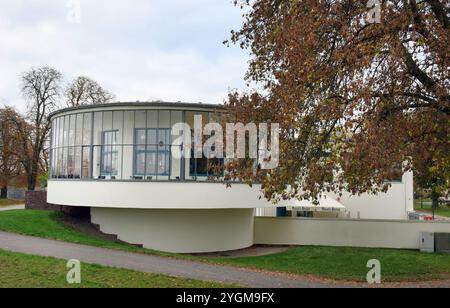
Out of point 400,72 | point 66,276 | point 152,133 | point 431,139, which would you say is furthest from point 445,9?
point 152,133

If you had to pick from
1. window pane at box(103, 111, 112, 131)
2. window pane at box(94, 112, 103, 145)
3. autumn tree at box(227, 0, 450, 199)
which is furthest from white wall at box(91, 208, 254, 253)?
autumn tree at box(227, 0, 450, 199)

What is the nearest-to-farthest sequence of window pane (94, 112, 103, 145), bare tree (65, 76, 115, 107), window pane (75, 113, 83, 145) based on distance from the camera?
window pane (75, 113, 83, 145), window pane (94, 112, 103, 145), bare tree (65, 76, 115, 107)

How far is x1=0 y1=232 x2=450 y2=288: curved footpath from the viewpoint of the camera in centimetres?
1307

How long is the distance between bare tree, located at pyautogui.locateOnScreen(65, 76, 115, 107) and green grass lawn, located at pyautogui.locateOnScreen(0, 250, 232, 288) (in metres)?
35.0

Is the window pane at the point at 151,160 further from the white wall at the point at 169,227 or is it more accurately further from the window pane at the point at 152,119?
the white wall at the point at 169,227

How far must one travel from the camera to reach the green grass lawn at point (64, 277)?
10.6 meters

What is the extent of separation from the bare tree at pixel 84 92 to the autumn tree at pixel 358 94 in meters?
36.9

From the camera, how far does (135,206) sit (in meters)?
19.6

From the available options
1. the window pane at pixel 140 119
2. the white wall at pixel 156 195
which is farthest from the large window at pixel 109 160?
the window pane at pixel 140 119

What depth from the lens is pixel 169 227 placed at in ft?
70.1

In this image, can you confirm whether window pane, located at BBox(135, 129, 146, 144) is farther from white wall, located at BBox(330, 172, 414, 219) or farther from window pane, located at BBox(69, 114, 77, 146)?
white wall, located at BBox(330, 172, 414, 219)

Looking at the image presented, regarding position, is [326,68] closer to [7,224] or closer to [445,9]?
[445,9]
